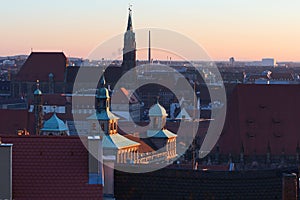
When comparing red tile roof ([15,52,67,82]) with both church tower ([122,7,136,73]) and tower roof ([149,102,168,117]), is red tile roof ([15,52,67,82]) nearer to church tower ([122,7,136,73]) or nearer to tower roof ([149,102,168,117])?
church tower ([122,7,136,73])

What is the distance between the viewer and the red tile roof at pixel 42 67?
74.0 m

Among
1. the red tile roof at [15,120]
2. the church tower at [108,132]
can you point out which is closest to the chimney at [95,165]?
the church tower at [108,132]

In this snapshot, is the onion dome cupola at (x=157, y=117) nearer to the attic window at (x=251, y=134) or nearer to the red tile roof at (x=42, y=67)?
the attic window at (x=251, y=134)

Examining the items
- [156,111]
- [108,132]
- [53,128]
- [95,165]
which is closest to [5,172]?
[95,165]

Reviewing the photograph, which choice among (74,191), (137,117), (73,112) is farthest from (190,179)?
(137,117)

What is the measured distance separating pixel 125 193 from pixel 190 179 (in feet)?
4.50

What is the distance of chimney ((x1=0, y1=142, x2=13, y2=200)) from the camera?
10391 millimetres

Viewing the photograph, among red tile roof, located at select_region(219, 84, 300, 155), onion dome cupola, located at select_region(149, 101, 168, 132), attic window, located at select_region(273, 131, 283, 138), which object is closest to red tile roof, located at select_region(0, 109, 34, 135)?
onion dome cupola, located at select_region(149, 101, 168, 132)

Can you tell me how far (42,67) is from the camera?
74.5m

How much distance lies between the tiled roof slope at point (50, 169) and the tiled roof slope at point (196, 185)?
368 centimetres

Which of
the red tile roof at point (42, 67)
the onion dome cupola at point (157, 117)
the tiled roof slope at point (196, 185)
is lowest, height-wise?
the tiled roof slope at point (196, 185)

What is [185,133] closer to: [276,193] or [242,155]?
[242,155]

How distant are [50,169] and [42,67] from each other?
6296 cm

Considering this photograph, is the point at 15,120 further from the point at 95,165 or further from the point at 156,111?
the point at 95,165
